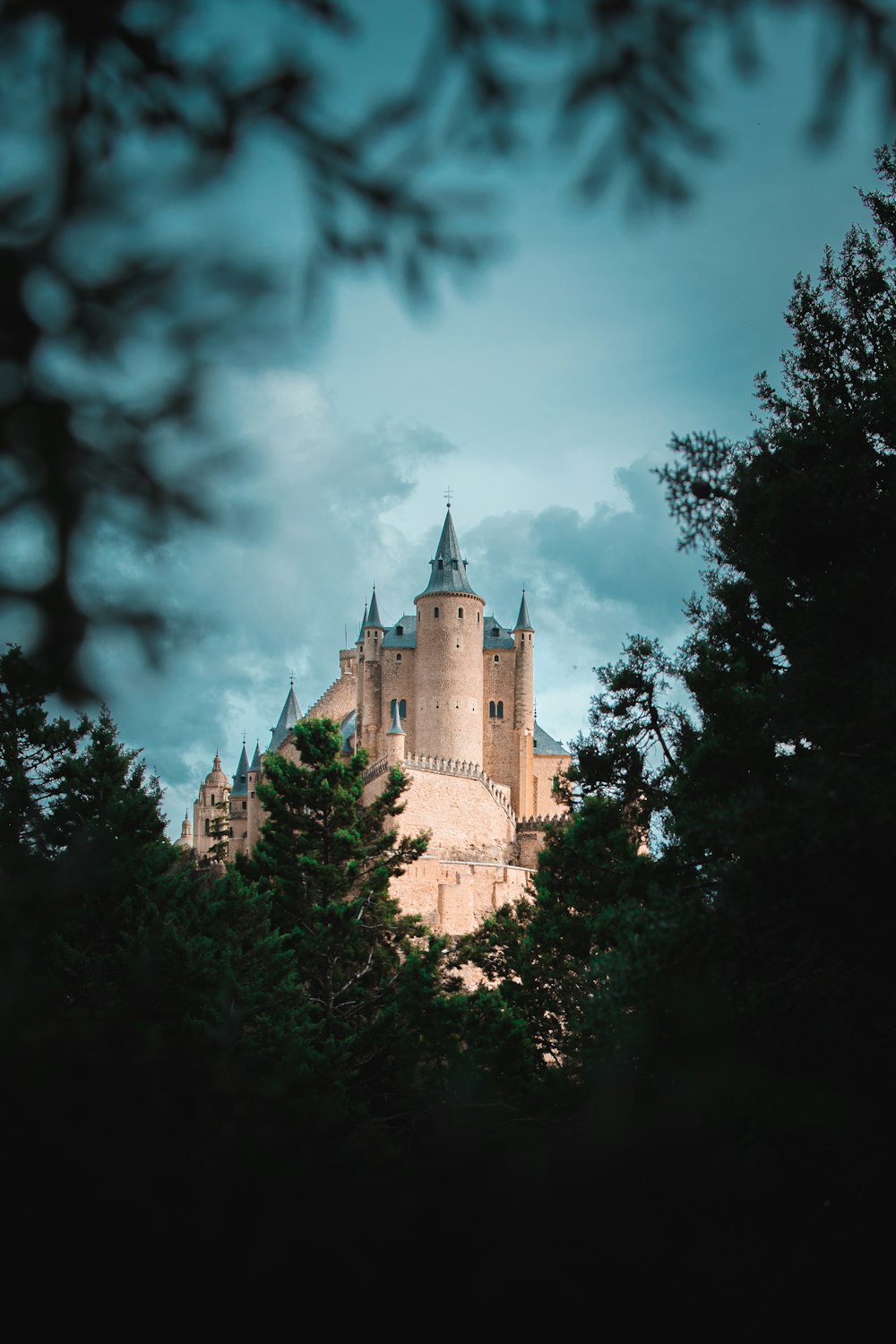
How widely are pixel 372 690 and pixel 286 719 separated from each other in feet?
50.8

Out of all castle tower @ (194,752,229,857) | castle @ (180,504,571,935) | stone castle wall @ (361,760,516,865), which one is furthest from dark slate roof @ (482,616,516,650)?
castle tower @ (194,752,229,857)

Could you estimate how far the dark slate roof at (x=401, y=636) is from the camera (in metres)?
56.8

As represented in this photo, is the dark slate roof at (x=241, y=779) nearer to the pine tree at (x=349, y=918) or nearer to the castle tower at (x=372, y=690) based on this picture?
the castle tower at (x=372, y=690)

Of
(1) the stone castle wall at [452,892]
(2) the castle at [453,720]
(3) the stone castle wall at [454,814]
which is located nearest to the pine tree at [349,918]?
(1) the stone castle wall at [452,892]

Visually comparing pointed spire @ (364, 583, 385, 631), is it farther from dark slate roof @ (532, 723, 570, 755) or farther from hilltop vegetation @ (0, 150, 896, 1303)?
hilltop vegetation @ (0, 150, 896, 1303)

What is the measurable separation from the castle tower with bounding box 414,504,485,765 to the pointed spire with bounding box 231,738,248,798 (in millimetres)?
14252

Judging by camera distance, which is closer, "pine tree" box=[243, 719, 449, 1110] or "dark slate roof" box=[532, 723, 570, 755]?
"pine tree" box=[243, 719, 449, 1110]

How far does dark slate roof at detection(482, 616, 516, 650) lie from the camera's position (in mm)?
59000

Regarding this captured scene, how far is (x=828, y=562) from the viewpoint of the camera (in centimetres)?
1057

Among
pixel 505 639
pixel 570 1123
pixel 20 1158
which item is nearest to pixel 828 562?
pixel 570 1123

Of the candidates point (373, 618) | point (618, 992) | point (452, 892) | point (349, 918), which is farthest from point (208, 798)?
point (618, 992)

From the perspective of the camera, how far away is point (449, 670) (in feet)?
180

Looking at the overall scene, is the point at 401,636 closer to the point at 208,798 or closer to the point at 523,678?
the point at 523,678

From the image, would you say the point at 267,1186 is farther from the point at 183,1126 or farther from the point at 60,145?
the point at 60,145
